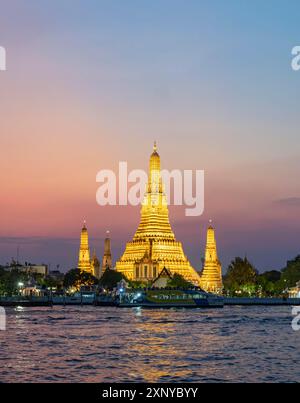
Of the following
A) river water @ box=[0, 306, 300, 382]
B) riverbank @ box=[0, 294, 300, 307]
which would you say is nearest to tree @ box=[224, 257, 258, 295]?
riverbank @ box=[0, 294, 300, 307]

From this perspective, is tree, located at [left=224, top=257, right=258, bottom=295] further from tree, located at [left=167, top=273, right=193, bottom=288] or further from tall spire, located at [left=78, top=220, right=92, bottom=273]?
tall spire, located at [left=78, top=220, right=92, bottom=273]

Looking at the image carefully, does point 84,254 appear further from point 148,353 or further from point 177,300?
point 148,353

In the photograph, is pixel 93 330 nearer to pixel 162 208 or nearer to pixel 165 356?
pixel 165 356

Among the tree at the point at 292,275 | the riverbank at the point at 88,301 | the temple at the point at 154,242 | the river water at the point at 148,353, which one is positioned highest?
the temple at the point at 154,242

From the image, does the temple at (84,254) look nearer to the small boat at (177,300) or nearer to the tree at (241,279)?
the tree at (241,279)

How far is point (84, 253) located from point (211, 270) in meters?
33.2

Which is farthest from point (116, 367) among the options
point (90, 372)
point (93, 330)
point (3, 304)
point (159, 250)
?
point (159, 250)

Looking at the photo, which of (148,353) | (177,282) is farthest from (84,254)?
(148,353)

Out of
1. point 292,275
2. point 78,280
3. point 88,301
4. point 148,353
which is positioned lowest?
point 148,353

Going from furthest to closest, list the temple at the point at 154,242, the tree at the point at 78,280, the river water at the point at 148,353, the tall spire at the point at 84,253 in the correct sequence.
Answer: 1. the tall spire at the point at 84,253
2. the tree at the point at 78,280
3. the temple at the point at 154,242
4. the river water at the point at 148,353

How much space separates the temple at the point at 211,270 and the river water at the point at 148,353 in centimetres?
10757

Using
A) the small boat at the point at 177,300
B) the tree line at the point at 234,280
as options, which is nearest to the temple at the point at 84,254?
the tree line at the point at 234,280

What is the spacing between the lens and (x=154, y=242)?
532ft

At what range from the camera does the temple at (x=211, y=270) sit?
6998 inches
